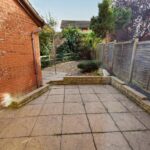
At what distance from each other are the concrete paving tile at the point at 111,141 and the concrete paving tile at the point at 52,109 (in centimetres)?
128

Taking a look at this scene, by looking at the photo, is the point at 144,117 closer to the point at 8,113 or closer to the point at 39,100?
the point at 39,100

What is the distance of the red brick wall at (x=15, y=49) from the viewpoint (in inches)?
140

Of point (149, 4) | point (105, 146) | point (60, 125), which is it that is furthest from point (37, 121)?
point (149, 4)

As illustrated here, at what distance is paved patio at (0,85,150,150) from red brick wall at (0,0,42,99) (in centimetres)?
76

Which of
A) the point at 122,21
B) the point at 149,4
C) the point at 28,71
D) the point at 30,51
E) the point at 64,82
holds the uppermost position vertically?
the point at 149,4

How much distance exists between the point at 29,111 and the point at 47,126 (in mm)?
963

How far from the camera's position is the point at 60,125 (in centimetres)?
287

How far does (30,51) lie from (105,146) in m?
3.88

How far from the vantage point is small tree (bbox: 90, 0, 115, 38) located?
10.7 meters

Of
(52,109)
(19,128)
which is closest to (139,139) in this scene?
(52,109)

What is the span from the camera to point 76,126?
2.82 metres

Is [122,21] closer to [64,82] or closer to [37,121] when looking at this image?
[64,82]

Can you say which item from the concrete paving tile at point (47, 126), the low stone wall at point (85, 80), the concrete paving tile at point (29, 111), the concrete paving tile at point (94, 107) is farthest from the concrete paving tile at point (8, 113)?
the low stone wall at point (85, 80)

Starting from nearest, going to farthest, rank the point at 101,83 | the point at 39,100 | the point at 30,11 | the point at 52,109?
the point at 52,109
the point at 39,100
the point at 30,11
the point at 101,83
